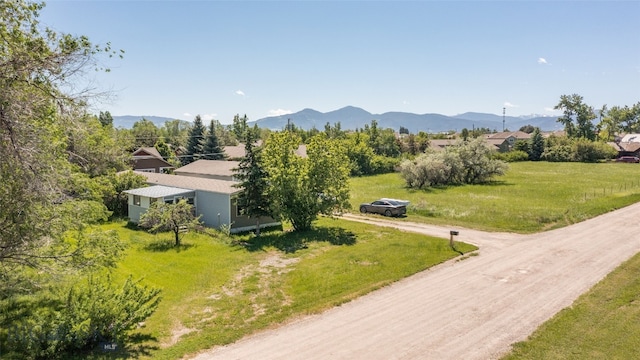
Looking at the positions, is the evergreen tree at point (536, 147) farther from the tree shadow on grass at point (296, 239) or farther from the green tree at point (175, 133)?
the tree shadow on grass at point (296, 239)

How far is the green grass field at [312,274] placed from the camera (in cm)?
1079

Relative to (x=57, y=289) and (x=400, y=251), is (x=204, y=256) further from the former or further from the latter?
(x=400, y=251)

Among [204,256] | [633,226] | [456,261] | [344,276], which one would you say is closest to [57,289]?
[204,256]

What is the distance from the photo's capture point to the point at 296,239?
75.3 ft

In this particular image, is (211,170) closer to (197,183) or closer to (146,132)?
(197,183)

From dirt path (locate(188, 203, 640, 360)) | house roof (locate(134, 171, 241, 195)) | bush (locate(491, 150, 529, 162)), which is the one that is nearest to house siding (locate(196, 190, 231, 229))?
house roof (locate(134, 171, 241, 195))

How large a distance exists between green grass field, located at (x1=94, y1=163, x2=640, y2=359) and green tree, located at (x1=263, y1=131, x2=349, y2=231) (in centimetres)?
162

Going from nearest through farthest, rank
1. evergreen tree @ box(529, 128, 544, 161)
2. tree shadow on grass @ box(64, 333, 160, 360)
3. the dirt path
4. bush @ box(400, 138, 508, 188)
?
tree shadow on grass @ box(64, 333, 160, 360) → the dirt path → bush @ box(400, 138, 508, 188) → evergreen tree @ box(529, 128, 544, 161)

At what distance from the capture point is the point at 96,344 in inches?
398

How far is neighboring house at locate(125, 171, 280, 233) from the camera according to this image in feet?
83.3

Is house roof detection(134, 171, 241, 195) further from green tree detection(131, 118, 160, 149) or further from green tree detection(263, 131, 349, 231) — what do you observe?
green tree detection(131, 118, 160, 149)

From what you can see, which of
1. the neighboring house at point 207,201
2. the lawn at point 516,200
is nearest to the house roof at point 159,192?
the neighboring house at point 207,201

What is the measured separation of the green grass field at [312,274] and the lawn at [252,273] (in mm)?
42

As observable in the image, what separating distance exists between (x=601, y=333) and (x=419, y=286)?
5749mm
